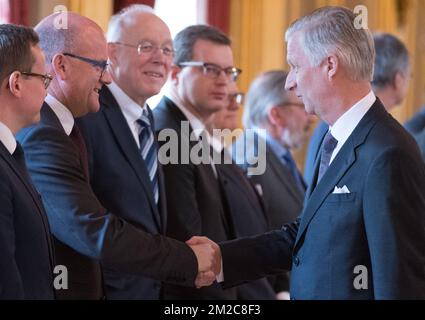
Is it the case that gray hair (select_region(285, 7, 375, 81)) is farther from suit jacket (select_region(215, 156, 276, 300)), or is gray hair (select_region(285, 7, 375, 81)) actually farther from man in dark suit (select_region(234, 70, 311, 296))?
man in dark suit (select_region(234, 70, 311, 296))

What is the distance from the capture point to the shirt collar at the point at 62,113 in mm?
3746

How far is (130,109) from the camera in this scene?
4305 millimetres

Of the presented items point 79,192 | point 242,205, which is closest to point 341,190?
point 79,192

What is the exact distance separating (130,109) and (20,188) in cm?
140

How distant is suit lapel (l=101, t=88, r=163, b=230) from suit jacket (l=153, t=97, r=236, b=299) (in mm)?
294

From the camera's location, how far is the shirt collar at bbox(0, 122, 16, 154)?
3.02 metres

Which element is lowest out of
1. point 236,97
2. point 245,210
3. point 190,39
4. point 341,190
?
point 245,210

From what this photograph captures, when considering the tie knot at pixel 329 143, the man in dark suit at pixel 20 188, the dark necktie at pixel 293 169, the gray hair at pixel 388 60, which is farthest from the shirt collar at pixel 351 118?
the dark necktie at pixel 293 169

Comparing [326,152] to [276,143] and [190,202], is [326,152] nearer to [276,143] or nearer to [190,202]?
[190,202]

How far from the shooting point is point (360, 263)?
313 cm

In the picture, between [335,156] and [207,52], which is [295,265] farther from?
[207,52]

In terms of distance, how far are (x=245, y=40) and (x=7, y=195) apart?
6.57m

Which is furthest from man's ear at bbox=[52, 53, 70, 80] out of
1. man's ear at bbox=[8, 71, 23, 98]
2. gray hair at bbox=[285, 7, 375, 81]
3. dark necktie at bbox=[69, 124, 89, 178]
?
gray hair at bbox=[285, 7, 375, 81]

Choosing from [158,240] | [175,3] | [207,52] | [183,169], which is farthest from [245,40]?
[158,240]
